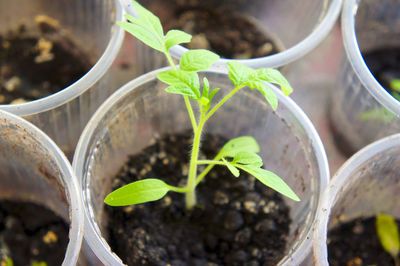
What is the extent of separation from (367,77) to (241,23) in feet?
1.40

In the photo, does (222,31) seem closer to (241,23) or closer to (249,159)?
(241,23)

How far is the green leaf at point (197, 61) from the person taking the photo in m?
0.69

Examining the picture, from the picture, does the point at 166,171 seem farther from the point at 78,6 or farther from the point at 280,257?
the point at 78,6

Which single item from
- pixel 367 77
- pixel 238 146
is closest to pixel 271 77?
pixel 238 146

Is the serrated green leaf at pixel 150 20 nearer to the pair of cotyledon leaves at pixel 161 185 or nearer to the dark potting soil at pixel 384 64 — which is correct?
the pair of cotyledon leaves at pixel 161 185

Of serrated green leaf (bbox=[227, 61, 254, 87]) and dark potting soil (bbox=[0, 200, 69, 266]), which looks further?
dark potting soil (bbox=[0, 200, 69, 266])

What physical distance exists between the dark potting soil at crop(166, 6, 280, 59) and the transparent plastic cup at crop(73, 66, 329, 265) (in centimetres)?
24

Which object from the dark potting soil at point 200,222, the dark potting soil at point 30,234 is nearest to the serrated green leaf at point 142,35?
the dark potting soil at point 200,222

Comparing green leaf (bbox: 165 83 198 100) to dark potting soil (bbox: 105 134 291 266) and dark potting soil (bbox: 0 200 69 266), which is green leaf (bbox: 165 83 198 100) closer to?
dark potting soil (bbox: 105 134 291 266)

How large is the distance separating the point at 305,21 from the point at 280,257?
0.55m

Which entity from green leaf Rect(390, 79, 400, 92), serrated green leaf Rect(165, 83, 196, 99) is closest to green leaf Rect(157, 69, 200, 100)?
serrated green leaf Rect(165, 83, 196, 99)

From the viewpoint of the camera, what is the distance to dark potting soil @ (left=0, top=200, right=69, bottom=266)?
0.94 m

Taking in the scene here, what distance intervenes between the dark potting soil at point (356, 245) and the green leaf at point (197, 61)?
0.46m

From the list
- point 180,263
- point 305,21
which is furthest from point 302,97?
point 180,263
